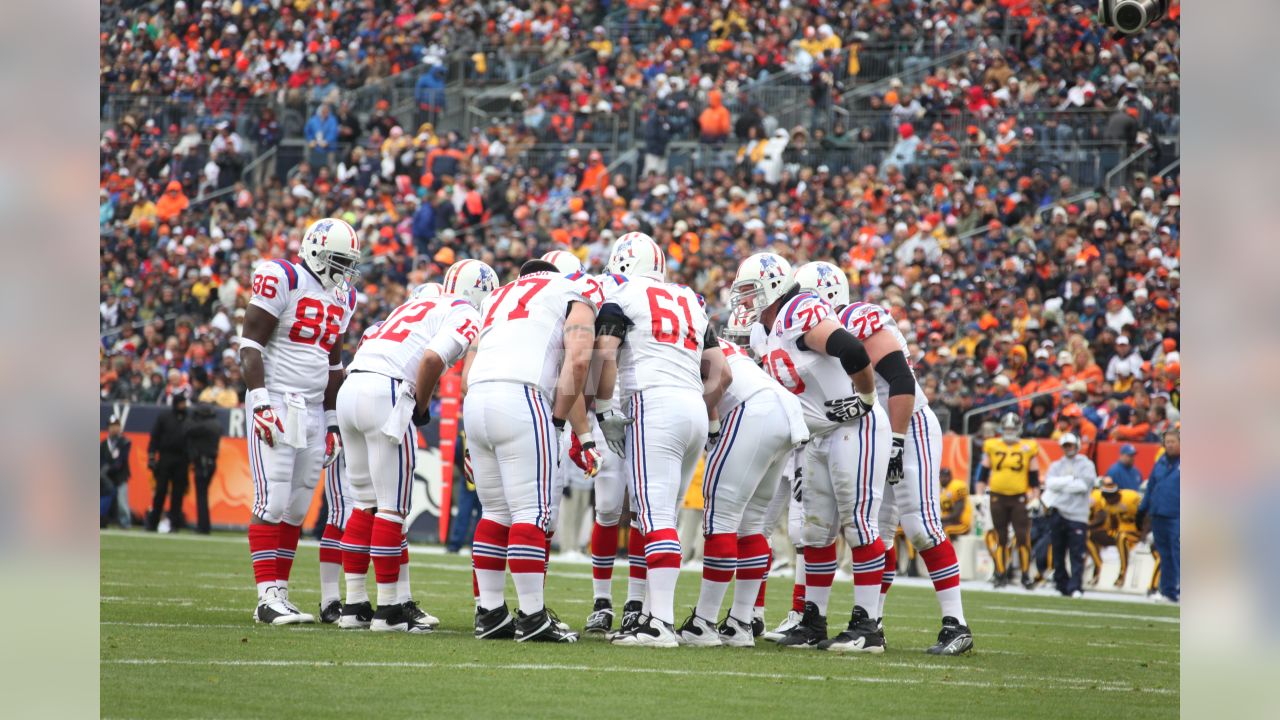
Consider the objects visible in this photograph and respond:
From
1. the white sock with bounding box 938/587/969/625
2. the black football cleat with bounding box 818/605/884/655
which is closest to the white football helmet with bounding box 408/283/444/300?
the black football cleat with bounding box 818/605/884/655

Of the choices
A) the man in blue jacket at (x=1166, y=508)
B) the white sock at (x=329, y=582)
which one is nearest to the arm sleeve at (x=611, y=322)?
the white sock at (x=329, y=582)

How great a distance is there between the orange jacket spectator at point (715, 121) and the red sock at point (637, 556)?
17734 millimetres

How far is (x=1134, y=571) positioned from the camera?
55.1ft

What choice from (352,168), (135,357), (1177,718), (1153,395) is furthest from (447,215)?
(1177,718)

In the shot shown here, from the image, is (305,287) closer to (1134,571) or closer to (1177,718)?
(1177,718)

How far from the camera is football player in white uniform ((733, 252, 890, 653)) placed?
28.6 feet

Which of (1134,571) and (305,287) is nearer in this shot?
(305,287)

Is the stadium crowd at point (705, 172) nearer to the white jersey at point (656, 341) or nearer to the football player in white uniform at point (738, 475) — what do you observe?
the football player in white uniform at point (738, 475)

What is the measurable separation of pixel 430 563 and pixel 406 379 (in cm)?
715

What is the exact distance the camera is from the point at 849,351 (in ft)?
27.8

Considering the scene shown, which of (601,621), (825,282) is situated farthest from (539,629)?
(825,282)

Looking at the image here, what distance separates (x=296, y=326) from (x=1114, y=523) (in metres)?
10.5

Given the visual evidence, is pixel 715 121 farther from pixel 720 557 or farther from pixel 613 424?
pixel 720 557

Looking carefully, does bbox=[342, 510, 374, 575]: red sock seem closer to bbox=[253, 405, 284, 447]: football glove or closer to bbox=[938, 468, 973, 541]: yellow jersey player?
bbox=[253, 405, 284, 447]: football glove
